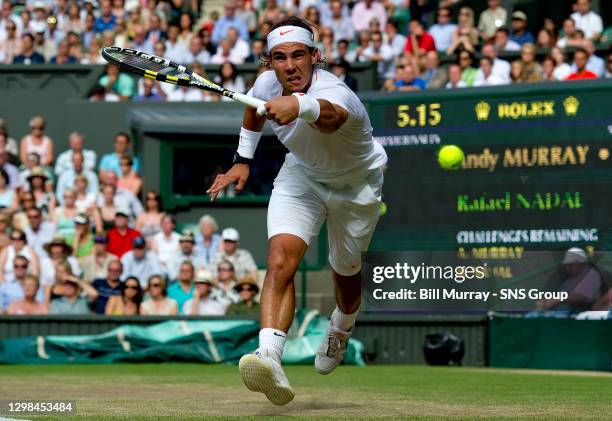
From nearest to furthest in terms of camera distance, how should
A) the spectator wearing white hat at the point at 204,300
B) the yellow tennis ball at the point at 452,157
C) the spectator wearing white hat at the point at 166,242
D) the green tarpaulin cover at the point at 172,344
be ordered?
the yellow tennis ball at the point at 452,157 < the green tarpaulin cover at the point at 172,344 < the spectator wearing white hat at the point at 204,300 < the spectator wearing white hat at the point at 166,242

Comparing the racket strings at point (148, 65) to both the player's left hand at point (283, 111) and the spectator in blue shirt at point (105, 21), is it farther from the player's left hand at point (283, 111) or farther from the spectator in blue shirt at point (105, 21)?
the spectator in blue shirt at point (105, 21)

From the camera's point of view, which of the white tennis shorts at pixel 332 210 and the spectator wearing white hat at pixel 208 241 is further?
the spectator wearing white hat at pixel 208 241

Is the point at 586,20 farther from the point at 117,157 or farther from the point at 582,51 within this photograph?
the point at 117,157

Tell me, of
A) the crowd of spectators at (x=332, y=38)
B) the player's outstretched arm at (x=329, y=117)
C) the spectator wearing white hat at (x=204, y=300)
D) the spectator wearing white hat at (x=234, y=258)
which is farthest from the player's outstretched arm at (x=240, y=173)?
the crowd of spectators at (x=332, y=38)

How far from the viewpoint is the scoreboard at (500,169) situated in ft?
39.0

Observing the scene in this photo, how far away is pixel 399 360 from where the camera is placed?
13672 mm

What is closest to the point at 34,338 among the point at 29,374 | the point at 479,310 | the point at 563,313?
the point at 29,374

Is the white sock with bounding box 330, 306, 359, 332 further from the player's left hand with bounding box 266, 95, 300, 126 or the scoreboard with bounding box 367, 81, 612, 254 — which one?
the scoreboard with bounding box 367, 81, 612, 254

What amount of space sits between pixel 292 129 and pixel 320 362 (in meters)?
1.91

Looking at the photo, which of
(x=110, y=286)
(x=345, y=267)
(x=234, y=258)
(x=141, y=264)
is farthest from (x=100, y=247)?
(x=345, y=267)

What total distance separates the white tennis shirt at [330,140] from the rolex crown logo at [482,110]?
16.6 feet

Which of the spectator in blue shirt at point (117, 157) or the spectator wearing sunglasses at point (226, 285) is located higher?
the spectator in blue shirt at point (117, 157)

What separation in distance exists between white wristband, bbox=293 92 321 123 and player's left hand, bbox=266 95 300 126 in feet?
0.11

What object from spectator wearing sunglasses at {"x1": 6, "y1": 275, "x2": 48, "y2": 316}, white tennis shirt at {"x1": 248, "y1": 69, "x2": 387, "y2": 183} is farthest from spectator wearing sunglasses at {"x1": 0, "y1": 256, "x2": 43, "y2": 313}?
white tennis shirt at {"x1": 248, "y1": 69, "x2": 387, "y2": 183}
